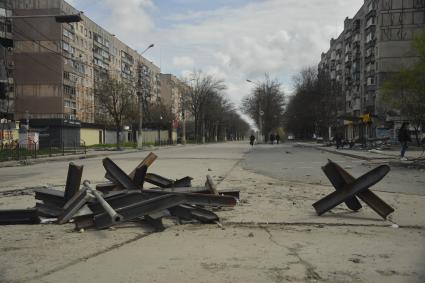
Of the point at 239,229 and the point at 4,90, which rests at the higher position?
the point at 4,90

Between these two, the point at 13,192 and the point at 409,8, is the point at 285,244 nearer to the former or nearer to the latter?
the point at 13,192

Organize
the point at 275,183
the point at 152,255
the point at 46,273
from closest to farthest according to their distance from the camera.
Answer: the point at 46,273 < the point at 152,255 < the point at 275,183

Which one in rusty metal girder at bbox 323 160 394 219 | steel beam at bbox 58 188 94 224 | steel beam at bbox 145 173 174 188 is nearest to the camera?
steel beam at bbox 58 188 94 224

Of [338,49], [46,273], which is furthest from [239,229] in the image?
[338,49]

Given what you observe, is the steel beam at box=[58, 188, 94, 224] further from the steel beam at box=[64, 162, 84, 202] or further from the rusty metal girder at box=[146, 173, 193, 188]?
the rusty metal girder at box=[146, 173, 193, 188]

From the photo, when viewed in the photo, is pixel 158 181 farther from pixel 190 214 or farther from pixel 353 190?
pixel 353 190

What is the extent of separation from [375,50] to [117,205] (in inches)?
2988

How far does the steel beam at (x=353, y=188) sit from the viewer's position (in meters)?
8.31

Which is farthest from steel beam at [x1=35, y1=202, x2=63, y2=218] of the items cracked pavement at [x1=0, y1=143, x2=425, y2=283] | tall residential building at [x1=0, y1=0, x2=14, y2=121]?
tall residential building at [x1=0, y1=0, x2=14, y2=121]

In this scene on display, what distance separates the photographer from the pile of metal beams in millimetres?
7402

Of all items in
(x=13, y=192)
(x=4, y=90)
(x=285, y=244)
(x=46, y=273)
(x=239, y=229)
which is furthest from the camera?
(x=4, y=90)

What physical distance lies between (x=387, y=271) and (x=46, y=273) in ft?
11.2

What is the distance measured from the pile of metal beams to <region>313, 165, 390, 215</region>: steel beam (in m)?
1.50

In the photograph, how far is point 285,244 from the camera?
657 centimetres
